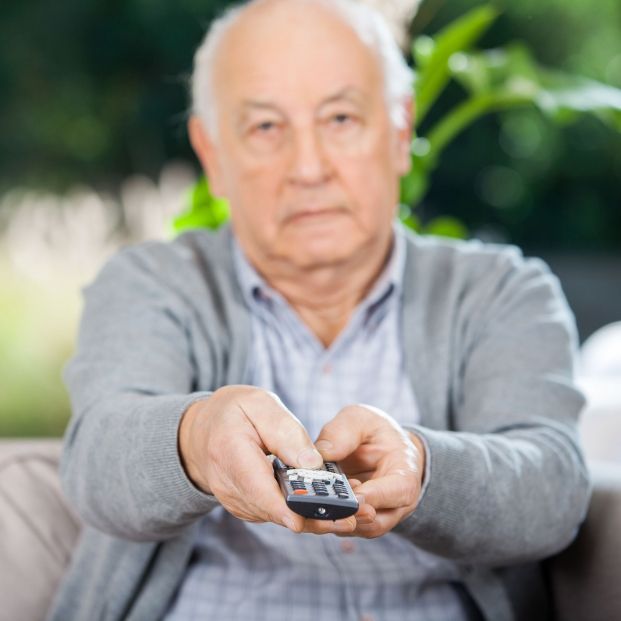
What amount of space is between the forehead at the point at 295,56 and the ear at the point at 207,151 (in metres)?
0.12

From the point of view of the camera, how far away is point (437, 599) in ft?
3.84

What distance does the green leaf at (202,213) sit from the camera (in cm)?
187

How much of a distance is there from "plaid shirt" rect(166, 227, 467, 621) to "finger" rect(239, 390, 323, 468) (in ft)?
1.30

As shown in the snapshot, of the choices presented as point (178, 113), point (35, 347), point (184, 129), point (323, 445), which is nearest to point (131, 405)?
point (323, 445)

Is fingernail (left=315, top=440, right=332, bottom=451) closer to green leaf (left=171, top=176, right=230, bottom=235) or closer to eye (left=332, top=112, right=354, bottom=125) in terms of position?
eye (left=332, top=112, right=354, bottom=125)

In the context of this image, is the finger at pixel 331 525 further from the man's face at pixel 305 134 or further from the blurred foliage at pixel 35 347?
the blurred foliage at pixel 35 347

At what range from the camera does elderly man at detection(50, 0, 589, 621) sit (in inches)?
40.0

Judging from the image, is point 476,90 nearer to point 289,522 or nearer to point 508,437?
point 508,437

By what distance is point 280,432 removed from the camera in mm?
777

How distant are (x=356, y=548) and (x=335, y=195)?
1.42ft

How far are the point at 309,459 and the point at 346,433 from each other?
8 centimetres

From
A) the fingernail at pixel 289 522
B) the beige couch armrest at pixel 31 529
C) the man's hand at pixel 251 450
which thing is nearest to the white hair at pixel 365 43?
the beige couch armrest at pixel 31 529

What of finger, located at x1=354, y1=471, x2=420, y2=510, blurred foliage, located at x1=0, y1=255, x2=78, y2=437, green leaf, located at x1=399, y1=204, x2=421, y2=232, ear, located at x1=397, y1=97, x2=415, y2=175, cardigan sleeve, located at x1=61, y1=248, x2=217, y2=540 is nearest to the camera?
finger, located at x1=354, y1=471, x2=420, y2=510

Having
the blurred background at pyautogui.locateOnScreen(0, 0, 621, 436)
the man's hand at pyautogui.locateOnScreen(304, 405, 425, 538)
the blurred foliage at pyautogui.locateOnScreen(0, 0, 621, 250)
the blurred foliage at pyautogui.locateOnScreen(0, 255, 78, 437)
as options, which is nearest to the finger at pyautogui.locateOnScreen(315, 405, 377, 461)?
the man's hand at pyautogui.locateOnScreen(304, 405, 425, 538)
